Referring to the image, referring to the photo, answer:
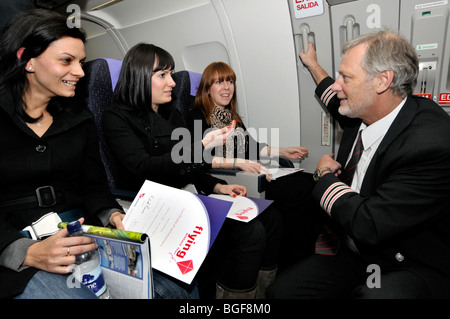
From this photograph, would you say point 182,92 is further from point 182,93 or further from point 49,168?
point 49,168

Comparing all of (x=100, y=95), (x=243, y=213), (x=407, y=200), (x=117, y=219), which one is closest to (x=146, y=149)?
(x=100, y=95)

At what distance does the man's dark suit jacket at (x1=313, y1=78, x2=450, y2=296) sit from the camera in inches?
46.7

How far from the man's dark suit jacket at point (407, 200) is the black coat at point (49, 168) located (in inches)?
47.2

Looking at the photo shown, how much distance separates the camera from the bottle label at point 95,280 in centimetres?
105

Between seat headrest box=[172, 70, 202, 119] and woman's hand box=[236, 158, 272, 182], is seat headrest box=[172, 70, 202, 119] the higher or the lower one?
the higher one

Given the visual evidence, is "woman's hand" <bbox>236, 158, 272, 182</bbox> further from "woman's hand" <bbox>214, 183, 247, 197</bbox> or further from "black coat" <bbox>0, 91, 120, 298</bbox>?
"black coat" <bbox>0, 91, 120, 298</bbox>

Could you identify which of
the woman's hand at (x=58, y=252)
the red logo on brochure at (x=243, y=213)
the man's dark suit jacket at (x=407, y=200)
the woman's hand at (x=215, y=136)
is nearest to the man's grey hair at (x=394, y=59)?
the man's dark suit jacket at (x=407, y=200)

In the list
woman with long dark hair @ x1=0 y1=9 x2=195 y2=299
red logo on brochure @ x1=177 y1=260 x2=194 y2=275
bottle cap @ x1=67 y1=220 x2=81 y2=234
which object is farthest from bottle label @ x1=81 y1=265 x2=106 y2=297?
red logo on brochure @ x1=177 y1=260 x2=194 y2=275

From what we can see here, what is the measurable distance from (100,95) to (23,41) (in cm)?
54

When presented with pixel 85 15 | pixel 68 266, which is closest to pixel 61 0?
pixel 85 15

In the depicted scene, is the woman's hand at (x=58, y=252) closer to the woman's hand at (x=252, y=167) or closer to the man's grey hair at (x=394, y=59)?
the woman's hand at (x=252, y=167)

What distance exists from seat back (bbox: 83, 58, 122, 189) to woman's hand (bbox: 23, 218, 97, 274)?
769 millimetres

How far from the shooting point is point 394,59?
144 centimetres
